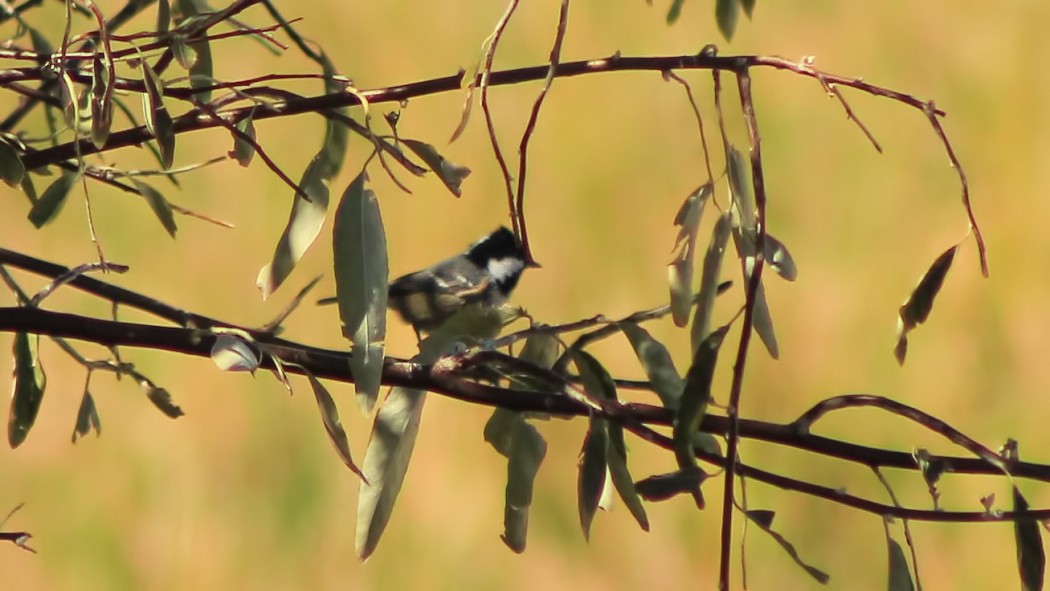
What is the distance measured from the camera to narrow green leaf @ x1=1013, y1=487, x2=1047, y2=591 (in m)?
0.78

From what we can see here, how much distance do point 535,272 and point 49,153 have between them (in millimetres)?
1630

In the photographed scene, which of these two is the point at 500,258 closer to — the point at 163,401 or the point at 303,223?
the point at 163,401

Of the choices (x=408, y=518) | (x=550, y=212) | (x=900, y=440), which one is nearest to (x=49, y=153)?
(x=408, y=518)

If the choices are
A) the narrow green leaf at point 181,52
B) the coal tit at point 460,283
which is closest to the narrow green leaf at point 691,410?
the narrow green leaf at point 181,52

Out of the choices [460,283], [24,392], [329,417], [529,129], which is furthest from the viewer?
[460,283]

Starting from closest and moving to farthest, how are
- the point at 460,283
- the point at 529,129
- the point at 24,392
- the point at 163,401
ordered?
1. the point at 529,129
2. the point at 24,392
3. the point at 163,401
4. the point at 460,283

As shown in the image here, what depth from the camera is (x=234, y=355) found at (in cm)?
70

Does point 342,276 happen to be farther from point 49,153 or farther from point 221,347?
point 49,153

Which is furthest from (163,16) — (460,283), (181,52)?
(460,283)

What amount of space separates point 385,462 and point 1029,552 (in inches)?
15.1

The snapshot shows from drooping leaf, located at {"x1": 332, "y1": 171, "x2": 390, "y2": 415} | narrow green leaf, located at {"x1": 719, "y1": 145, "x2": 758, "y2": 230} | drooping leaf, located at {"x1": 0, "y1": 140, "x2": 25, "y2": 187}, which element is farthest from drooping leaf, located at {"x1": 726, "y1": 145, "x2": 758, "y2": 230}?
drooping leaf, located at {"x1": 0, "y1": 140, "x2": 25, "y2": 187}

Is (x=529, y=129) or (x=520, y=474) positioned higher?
(x=529, y=129)

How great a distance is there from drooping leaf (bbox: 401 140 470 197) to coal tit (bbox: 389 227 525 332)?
3.64 ft

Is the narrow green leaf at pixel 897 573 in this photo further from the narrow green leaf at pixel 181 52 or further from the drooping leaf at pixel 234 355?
the narrow green leaf at pixel 181 52
